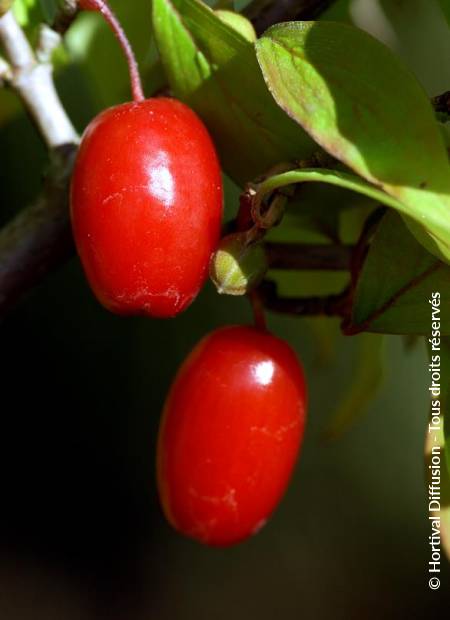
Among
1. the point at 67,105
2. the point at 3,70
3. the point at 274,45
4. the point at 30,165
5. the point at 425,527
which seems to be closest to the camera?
the point at 274,45

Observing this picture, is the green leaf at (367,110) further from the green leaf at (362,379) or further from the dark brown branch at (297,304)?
the green leaf at (362,379)

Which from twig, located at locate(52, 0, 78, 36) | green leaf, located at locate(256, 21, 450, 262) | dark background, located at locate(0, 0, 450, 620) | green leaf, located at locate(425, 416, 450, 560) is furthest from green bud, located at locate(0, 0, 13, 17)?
dark background, located at locate(0, 0, 450, 620)

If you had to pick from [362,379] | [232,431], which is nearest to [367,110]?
[232,431]

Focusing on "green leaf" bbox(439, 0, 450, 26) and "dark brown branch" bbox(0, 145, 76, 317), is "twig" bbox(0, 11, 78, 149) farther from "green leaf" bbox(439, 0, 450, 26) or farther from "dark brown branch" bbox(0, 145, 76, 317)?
"green leaf" bbox(439, 0, 450, 26)

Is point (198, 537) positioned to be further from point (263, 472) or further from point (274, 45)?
point (274, 45)

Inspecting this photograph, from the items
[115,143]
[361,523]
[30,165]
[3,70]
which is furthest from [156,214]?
[361,523]

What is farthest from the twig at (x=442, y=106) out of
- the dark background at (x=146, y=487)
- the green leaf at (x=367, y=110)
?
the dark background at (x=146, y=487)

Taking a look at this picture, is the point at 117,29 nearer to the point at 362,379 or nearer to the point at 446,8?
the point at 446,8
